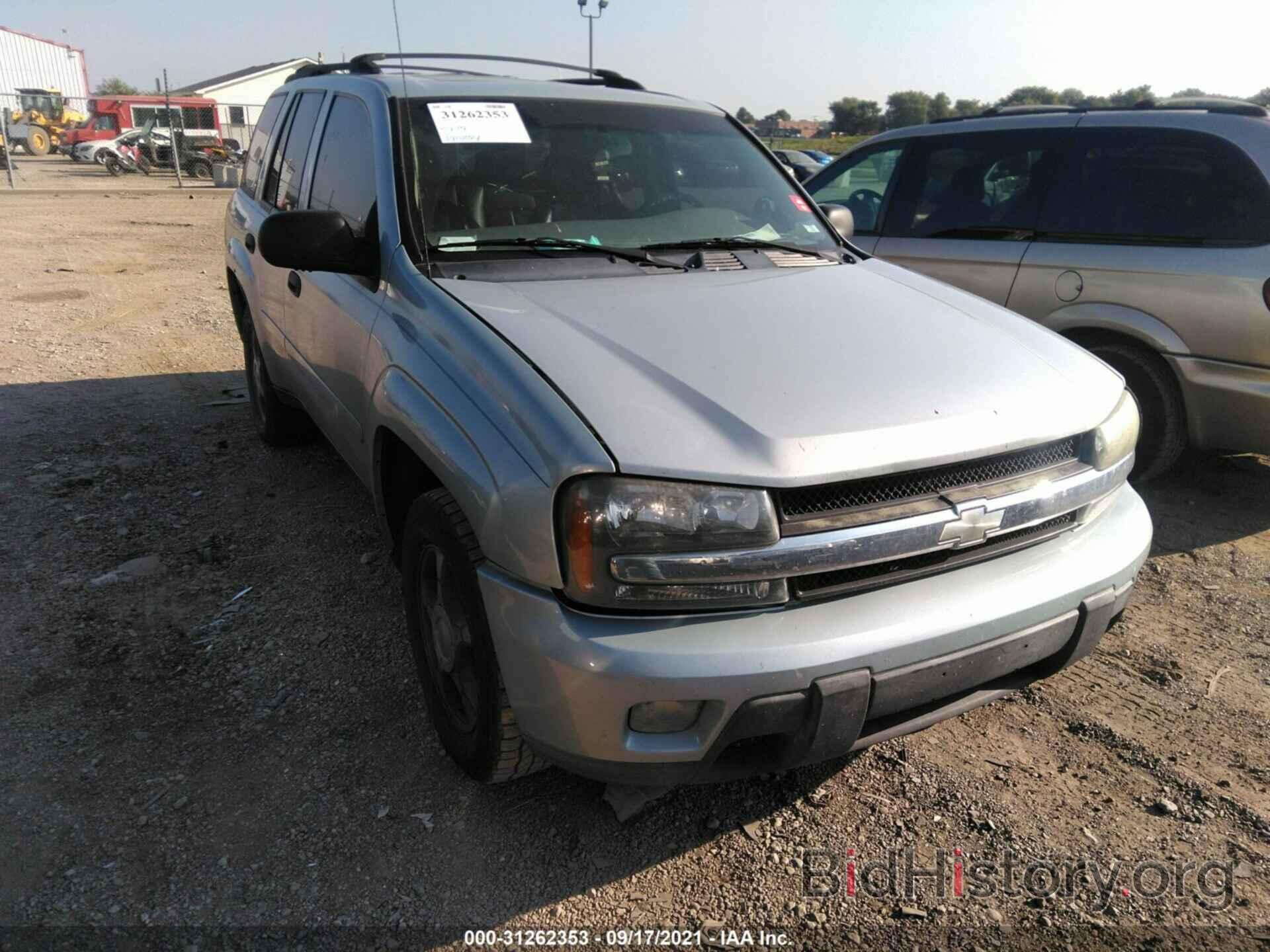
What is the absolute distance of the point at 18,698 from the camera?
112 inches

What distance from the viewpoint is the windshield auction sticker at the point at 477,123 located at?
3.04 m

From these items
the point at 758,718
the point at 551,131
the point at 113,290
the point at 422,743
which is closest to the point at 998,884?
the point at 758,718

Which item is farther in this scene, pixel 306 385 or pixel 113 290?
pixel 113 290

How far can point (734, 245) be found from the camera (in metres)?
3.17

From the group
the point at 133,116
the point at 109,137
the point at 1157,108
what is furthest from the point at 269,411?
the point at 133,116

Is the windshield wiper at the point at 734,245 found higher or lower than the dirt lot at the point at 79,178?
higher

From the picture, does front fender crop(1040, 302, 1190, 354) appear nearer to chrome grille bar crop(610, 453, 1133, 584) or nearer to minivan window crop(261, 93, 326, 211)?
chrome grille bar crop(610, 453, 1133, 584)

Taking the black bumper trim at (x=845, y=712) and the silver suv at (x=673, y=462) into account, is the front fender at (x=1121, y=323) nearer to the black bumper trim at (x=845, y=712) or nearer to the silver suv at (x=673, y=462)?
the silver suv at (x=673, y=462)

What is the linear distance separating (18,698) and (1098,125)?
515 cm

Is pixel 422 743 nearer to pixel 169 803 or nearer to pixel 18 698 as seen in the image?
pixel 169 803

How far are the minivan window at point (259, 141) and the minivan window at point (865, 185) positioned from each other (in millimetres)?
3090

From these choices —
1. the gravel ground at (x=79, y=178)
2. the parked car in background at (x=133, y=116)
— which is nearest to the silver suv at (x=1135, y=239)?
the gravel ground at (x=79, y=178)

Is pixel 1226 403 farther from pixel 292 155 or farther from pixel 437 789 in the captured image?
pixel 292 155

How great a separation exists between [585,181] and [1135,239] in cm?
280
